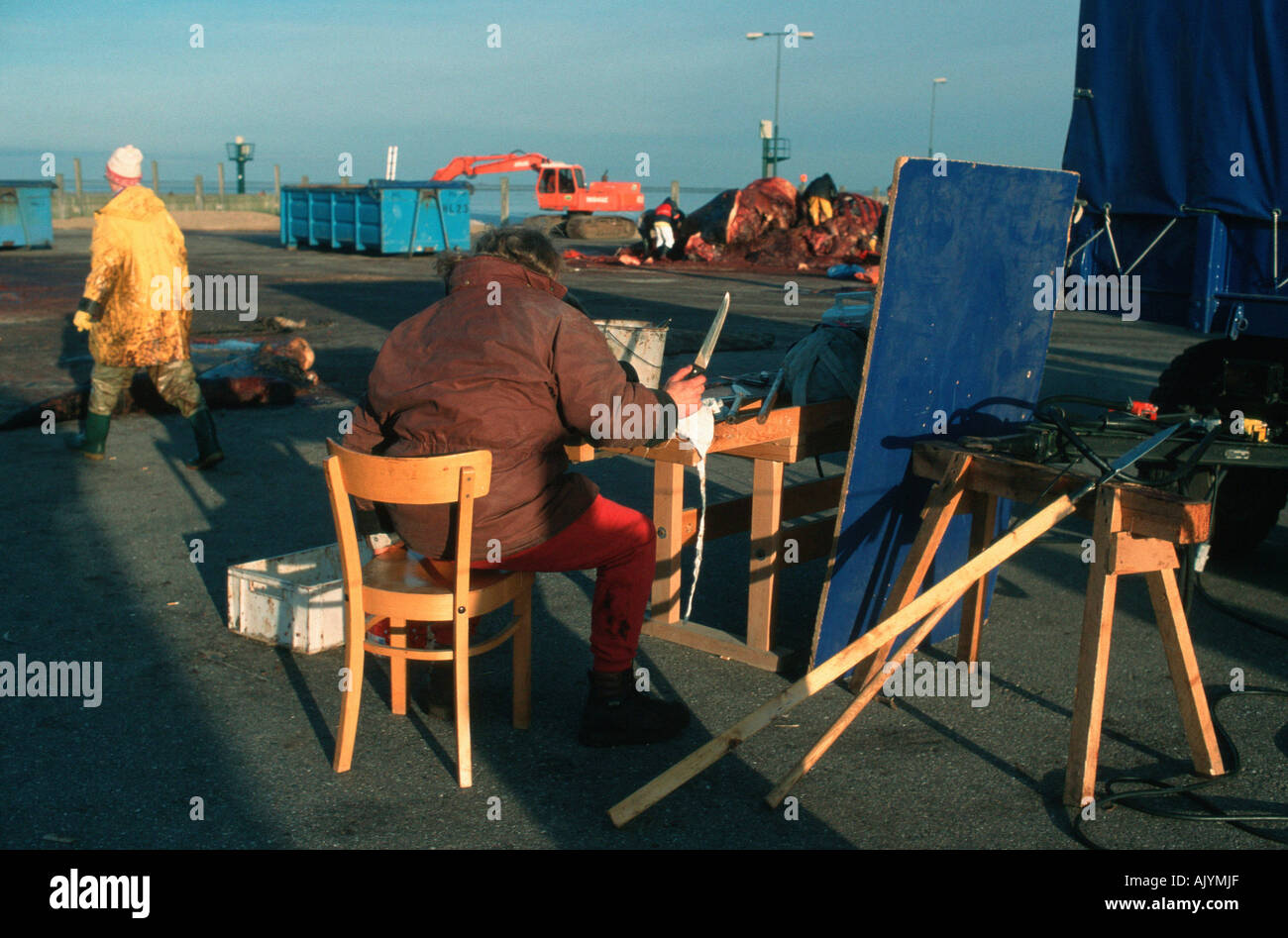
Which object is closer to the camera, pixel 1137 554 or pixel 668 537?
pixel 1137 554

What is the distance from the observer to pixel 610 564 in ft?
12.6

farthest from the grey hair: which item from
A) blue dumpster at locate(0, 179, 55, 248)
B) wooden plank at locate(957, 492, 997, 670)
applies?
blue dumpster at locate(0, 179, 55, 248)

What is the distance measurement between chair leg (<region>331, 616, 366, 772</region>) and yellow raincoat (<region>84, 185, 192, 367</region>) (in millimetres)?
4588

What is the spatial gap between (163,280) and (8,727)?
4.16 m

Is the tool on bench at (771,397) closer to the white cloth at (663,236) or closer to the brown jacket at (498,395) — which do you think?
the brown jacket at (498,395)

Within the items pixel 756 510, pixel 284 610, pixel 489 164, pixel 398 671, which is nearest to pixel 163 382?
pixel 284 610

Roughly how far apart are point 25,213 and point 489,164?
13757mm

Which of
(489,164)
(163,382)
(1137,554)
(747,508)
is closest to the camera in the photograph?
(1137,554)

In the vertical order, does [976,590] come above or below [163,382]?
A: below

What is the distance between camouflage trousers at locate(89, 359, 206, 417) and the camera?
24.4 ft

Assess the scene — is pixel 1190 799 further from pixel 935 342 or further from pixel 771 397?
pixel 771 397

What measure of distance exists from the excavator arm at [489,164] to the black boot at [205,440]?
29.5 m

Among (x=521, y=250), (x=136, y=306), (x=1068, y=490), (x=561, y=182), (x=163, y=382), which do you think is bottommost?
(x=163, y=382)
